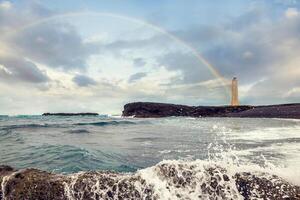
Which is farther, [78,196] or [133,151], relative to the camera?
[133,151]

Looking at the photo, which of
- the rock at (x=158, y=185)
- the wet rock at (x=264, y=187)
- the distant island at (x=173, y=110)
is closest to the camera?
the wet rock at (x=264, y=187)

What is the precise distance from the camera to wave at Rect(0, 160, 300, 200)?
4805 millimetres

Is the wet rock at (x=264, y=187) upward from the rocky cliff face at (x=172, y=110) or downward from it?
downward

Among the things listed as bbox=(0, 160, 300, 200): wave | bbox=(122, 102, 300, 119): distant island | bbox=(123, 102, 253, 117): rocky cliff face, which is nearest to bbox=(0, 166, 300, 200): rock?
bbox=(0, 160, 300, 200): wave

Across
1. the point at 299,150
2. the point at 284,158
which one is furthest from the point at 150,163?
the point at 299,150

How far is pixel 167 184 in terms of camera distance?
5.09m

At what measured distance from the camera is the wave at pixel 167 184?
480cm

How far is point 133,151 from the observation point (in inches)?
538

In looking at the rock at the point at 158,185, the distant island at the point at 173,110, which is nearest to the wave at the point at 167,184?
the rock at the point at 158,185

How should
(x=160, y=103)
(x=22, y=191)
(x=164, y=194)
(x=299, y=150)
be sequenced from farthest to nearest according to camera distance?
(x=160, y=103)
(x=299, y=150)
(x=22, y=191)
(x=164, y=194)

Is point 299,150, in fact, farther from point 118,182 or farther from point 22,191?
point 22,191

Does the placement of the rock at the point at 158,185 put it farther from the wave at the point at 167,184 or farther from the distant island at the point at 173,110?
the distant island at the point at 173,110

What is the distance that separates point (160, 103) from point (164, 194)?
9717cm

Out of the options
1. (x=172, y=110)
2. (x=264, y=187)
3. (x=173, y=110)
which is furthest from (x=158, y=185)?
(x=173, y=110)
